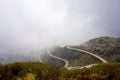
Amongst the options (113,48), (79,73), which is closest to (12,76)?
(79,73)

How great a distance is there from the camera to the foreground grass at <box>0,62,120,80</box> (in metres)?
17.8

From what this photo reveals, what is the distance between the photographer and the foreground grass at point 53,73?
17.8 m

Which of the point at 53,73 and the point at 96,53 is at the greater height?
the point at 96,53

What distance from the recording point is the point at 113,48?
69.1m

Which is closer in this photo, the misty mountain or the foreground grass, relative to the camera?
the foreground grass

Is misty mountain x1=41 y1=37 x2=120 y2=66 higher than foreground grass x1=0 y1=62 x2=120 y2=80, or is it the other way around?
misty mountain x1=41 y1=37 x2=120 y2=66

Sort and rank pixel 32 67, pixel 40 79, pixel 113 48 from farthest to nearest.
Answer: pixel 113 48 < pixel 32 67 < pixel 40 79

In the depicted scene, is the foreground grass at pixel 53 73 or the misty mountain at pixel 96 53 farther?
the misty mountain at pixel 96 53

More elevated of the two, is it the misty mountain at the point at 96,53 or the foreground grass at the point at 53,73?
the misty mountain at the point at 96,53

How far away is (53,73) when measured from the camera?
1927cm

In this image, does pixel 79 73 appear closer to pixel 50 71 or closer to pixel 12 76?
pixel 50 71

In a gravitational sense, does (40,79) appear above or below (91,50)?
below

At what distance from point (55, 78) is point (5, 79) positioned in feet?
9.66

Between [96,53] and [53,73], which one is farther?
[96,53]
